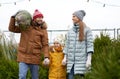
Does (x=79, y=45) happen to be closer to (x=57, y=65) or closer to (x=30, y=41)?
(x=30, y=41)

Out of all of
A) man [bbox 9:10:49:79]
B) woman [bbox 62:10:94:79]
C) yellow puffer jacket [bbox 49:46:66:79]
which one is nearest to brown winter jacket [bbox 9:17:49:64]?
man [bbox 9:10:49:79]

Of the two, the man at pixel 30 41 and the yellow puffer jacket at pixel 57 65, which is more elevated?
the man at pixel 30 41

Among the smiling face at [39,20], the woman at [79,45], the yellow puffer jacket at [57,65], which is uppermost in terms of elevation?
the smiling face at [39,20]

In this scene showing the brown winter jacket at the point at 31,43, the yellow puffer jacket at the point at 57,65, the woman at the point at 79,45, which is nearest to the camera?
the woman at the point at 79,45

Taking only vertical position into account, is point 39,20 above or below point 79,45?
above

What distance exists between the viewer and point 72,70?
357 inches

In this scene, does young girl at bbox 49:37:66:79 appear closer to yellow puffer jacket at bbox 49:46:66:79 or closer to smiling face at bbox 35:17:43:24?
yellow puffer jacket at bbox 49:46:66:79

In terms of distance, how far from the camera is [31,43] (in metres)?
9.02

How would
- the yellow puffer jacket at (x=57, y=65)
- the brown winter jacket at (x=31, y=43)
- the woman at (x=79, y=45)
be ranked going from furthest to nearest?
1. the yellow puffer jacket at (x=57, y=65)
2. the brown winter jacket at (x=31, y=43)
3. the woman at (x=79, y=45)

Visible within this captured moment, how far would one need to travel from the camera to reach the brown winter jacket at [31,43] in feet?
29.5

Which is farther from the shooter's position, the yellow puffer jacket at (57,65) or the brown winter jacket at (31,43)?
the yellow puffer jacket at (57,65)

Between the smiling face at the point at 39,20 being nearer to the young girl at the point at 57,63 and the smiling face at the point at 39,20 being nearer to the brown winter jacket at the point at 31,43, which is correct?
the brown winter jacket at the point at 31,43

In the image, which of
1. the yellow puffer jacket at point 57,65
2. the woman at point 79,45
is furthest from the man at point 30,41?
the yellow puffer jacket at point 57,65

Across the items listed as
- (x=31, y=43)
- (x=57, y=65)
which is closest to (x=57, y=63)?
(x=57, y=65)
